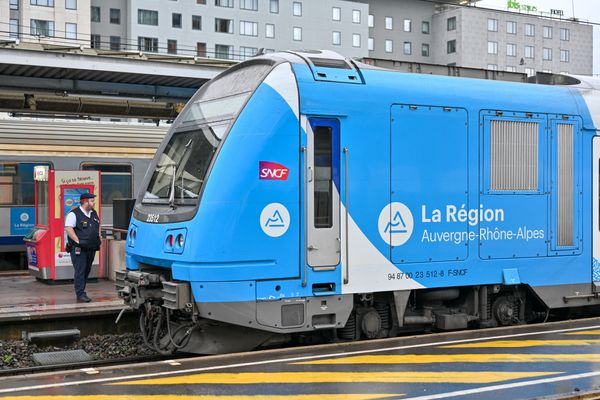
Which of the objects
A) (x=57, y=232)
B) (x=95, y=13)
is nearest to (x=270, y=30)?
(x=95, y=13)

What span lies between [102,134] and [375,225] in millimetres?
11165

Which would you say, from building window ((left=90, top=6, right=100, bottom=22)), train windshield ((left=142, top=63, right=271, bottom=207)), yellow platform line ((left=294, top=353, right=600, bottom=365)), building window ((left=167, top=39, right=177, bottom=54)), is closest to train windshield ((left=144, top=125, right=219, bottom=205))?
train windshield ((left=142, top=63, right=271, bottom=207))

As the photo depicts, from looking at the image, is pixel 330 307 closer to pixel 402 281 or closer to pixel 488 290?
pixel 402 281

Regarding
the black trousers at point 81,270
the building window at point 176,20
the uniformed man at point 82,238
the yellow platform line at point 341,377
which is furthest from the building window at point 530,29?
the yellow platform line at point 341,377

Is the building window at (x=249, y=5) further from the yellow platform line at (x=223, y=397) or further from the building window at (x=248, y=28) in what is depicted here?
the yellow platform line at (x=223, y=397)

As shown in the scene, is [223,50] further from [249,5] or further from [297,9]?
[297,9]

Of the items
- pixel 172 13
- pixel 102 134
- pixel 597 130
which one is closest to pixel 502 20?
pixel 172 13

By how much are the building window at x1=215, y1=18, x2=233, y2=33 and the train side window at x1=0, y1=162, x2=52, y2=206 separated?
170ft

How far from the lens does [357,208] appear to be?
8859 millimetres

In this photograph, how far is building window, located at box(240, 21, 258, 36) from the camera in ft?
226

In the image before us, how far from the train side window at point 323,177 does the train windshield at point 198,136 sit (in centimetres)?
92

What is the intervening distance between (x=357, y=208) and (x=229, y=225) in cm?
157

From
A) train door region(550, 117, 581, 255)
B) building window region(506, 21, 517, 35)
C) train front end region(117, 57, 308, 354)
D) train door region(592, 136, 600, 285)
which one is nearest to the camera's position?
train front end region(117, 57, 308, 354)

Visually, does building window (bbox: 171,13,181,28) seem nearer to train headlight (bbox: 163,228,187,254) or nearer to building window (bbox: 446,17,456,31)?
building window (bbox: 446,17,456,31)
